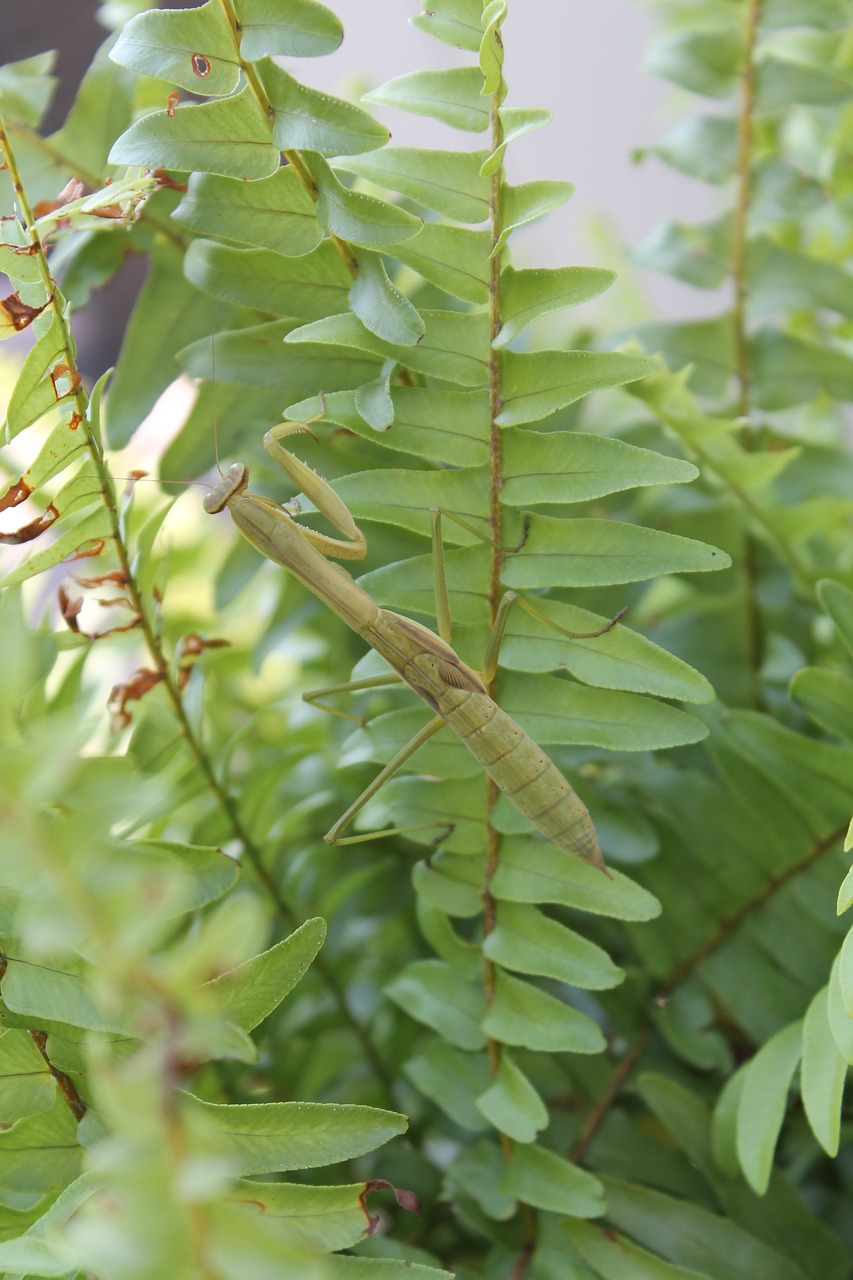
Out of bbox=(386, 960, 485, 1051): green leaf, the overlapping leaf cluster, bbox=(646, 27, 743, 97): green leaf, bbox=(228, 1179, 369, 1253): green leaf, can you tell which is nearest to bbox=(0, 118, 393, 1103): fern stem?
the overlapping leaf cluster

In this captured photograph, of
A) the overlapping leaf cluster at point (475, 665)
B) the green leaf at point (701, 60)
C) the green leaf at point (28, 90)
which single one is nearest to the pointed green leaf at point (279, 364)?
the overlapping leaf cluster at point (475, 665)

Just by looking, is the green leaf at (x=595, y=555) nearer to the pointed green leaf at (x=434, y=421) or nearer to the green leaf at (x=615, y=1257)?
the pointed green leaf at (x=434, y=421)

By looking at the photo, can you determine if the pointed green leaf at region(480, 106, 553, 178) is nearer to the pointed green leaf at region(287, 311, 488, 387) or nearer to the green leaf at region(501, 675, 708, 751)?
the pointed green leaf at region(287, 311, 488, 387)

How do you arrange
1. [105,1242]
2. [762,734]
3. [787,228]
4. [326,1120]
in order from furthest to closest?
[787,228] < [762,734] < [326,1120] < [105,1242]

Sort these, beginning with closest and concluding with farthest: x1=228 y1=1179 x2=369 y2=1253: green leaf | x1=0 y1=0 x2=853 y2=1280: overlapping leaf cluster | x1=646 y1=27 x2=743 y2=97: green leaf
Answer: x1=228 y1=1179 x2=369 y2=1253: green leaf < x1=0 y1=0 x2=853 y2=1280: overlapping leaf cluster < x1=646 y1=27 x2=743 y2=97: green leaf

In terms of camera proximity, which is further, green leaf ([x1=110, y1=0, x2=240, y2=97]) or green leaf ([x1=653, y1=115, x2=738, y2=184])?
green leaf ([x1=653, y1=115, x2=738, y2=184])

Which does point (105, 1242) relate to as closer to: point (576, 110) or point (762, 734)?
point (762, 734)

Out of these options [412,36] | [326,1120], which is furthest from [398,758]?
[412,36]
